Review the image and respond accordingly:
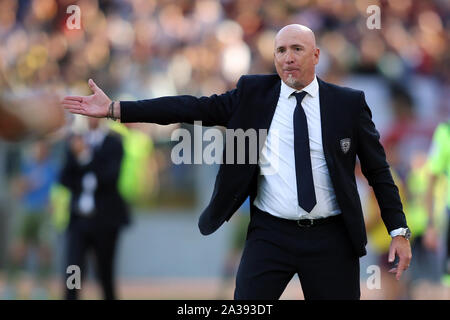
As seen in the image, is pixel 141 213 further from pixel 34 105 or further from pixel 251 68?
pixel 34 105

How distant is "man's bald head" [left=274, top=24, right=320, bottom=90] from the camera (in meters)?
5.27

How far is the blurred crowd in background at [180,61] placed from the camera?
12156 millimetres

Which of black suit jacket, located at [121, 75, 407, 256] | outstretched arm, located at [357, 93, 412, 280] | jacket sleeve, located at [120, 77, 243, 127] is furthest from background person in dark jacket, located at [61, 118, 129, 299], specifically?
outstretched arm, located at [357, 93, 412, 280]

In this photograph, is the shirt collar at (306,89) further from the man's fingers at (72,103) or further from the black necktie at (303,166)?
the man's fingers at (72,103)

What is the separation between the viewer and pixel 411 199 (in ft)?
34.2

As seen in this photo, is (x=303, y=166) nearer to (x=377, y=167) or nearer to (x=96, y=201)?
(x=377, y=167)

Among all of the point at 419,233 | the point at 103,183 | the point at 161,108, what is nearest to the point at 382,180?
the point at 161,108

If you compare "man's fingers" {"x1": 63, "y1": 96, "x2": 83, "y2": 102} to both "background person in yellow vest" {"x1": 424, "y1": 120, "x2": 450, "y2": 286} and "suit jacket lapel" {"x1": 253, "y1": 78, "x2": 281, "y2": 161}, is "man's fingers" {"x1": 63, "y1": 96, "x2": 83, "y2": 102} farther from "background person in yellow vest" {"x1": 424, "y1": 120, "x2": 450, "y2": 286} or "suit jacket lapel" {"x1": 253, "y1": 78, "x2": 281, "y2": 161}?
"background person in yellow vest" {"x1": 424, "y1": 120, "x2": 450, "y2": 286}

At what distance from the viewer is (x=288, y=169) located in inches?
206

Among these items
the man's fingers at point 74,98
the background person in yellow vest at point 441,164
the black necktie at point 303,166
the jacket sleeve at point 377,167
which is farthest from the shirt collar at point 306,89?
the background person in yellow vest at point 441,164

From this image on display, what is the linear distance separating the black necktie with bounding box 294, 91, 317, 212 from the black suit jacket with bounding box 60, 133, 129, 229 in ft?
14.6

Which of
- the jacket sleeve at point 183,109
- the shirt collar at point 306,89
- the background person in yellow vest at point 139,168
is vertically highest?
the background person in yellow vest at point 139,168

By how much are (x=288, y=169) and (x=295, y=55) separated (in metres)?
0.63
